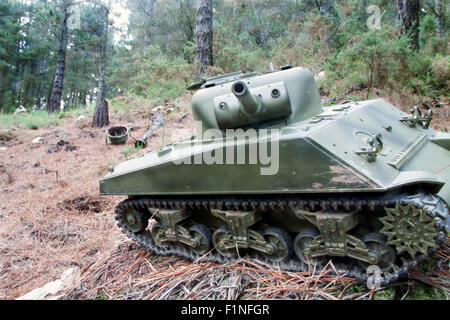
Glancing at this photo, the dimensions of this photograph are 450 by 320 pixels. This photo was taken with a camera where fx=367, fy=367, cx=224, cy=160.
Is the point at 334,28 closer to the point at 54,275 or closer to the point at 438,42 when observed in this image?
the point at 438,42

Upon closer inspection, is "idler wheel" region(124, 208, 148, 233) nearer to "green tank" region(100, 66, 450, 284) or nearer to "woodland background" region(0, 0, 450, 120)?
"green tank" region(100, 66, 450, 284)

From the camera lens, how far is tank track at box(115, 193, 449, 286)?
9.52 ft

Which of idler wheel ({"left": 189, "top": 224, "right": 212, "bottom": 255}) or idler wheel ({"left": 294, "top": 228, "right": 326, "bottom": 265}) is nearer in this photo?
idler wheel ({"left": 294, "top": 228, "right": 326, "bottom": 265})

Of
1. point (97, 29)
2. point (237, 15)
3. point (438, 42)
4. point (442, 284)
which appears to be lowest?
point (442, 284)

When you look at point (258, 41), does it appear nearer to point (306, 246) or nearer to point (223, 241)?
point (223, 241)

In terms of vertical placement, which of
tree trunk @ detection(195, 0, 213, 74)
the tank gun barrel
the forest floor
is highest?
tree trunk @ detection(195, 0, 213, 74)

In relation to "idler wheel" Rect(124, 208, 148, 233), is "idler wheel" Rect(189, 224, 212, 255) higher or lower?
lower

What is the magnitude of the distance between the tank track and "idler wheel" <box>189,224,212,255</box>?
7 centimetres

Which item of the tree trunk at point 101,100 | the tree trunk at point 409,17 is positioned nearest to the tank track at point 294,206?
the tree trunk at point 409,17

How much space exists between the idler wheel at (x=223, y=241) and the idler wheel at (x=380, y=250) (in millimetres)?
1454

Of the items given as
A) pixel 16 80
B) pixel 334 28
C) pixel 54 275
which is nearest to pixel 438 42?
pixel 334 28

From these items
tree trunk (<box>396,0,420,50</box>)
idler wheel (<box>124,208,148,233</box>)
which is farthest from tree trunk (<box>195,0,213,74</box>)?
idler wheel (<box>124,208,148,233</box>)
